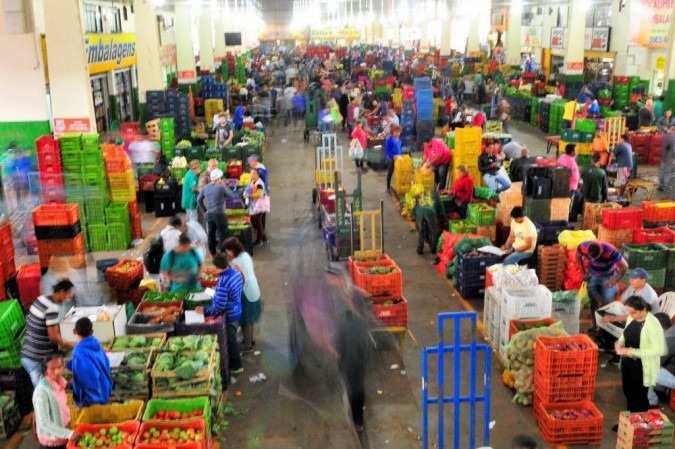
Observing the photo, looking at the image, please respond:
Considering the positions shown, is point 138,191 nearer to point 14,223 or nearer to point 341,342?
point 14,223

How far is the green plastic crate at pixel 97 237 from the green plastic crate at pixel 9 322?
4.67 metres

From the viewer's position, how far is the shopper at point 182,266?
337 inches

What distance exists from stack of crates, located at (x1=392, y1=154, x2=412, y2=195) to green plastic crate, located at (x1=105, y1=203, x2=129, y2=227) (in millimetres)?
6506

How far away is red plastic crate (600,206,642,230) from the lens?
10.6 meters

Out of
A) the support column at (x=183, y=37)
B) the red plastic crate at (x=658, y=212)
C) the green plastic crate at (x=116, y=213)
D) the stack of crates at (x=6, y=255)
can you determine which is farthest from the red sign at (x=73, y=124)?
the support column at (x=183, y=37)

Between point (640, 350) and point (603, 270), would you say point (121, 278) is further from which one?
point (640, 350)

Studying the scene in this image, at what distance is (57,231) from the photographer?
10508 mm

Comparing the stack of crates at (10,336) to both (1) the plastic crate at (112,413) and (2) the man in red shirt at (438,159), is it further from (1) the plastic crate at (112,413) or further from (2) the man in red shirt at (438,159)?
(2) the man in red shirt at (438,159)

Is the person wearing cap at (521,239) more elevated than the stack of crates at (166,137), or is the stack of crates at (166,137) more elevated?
the stack of crates at (166,137)

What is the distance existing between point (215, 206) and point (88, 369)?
5405 mm

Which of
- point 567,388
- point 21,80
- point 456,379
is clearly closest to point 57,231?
point 456,379

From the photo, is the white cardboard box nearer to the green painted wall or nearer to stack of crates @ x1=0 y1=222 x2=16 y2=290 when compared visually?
stack of crates @ x1=0 y1=222 x2=16 y2=290

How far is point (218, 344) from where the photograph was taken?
7566mm

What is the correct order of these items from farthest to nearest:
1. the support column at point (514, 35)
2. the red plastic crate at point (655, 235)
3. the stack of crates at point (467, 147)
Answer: the support column at point (514, 35), the stack of crates at point (467, 147), the red plastic crate at point (655, 235)
